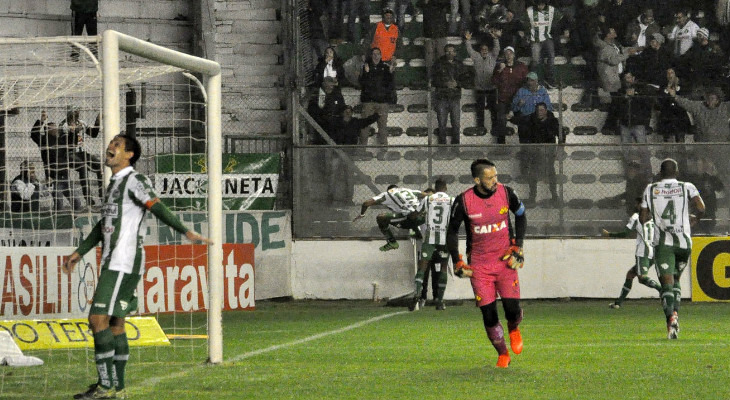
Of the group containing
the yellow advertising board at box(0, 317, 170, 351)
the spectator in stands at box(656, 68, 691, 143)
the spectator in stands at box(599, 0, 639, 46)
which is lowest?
the yellow advertising board at box(0, 317, 170, 351)

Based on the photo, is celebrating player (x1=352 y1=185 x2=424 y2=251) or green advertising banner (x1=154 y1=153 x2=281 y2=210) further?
green advertising banner (x1=154 y1=153 x2=281 y2=210)

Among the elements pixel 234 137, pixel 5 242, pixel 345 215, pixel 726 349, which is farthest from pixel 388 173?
pixel 726 349

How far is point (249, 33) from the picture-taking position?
25938mm

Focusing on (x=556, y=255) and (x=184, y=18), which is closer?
(x=556, y=255)

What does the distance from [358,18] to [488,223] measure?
14517 mm

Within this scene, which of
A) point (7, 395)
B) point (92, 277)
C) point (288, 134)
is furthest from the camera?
point (288, 134)

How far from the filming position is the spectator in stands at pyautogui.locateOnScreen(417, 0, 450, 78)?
2422 centimetres

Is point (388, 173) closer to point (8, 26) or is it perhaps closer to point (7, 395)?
point (8, 26)

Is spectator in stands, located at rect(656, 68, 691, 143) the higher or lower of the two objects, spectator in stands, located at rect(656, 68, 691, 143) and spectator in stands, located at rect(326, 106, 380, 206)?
the higher

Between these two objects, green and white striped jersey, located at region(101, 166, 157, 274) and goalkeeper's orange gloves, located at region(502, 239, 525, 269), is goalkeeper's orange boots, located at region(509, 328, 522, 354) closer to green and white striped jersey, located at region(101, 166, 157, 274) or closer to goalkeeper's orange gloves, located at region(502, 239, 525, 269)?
goalkeeper's orange gloves, located at region(502, 239, 525, 269)

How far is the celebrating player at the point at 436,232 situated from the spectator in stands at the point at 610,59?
5098 millimetres

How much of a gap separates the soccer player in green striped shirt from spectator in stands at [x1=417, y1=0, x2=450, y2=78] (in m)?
16.2

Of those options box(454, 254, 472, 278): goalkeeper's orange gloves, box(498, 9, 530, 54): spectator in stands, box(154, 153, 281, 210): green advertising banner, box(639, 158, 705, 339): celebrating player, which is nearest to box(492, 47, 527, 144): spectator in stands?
box(498, 9, 530, 54): spectator in stands

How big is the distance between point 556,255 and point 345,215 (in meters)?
4.00
